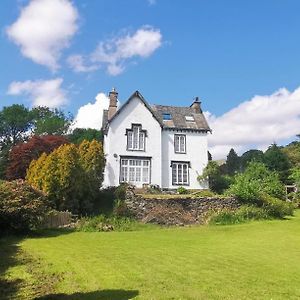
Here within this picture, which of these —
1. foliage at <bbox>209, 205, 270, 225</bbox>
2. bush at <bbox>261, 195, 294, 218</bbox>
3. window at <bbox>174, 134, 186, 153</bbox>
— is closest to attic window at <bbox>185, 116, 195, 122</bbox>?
window at <bbox>174, 134, 186, 153</bbox>

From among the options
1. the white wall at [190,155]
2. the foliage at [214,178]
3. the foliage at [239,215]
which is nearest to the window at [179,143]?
the white wall at [190,155]

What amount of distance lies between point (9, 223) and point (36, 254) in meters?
8.14

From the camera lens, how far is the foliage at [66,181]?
2903cm

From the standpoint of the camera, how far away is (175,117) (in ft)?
140

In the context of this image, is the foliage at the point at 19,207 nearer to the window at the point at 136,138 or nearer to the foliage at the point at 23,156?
the window at the point at 136,138

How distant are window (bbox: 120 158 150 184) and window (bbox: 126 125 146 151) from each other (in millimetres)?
1208

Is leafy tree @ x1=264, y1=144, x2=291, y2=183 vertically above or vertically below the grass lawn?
above

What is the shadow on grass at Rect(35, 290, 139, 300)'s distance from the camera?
352 inches

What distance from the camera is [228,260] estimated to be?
46.2 feet

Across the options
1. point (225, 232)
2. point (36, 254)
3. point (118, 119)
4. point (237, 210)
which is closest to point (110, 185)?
point (118, 119)

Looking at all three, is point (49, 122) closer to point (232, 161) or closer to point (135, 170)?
point (135, 170)

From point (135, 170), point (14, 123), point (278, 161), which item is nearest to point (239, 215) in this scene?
point (135, 170)

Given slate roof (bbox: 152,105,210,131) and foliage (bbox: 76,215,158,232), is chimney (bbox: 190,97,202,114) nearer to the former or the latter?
slate roof (bbox: 152,105,210,131)

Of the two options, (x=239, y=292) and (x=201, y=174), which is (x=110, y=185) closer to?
(x=201, y=174)
